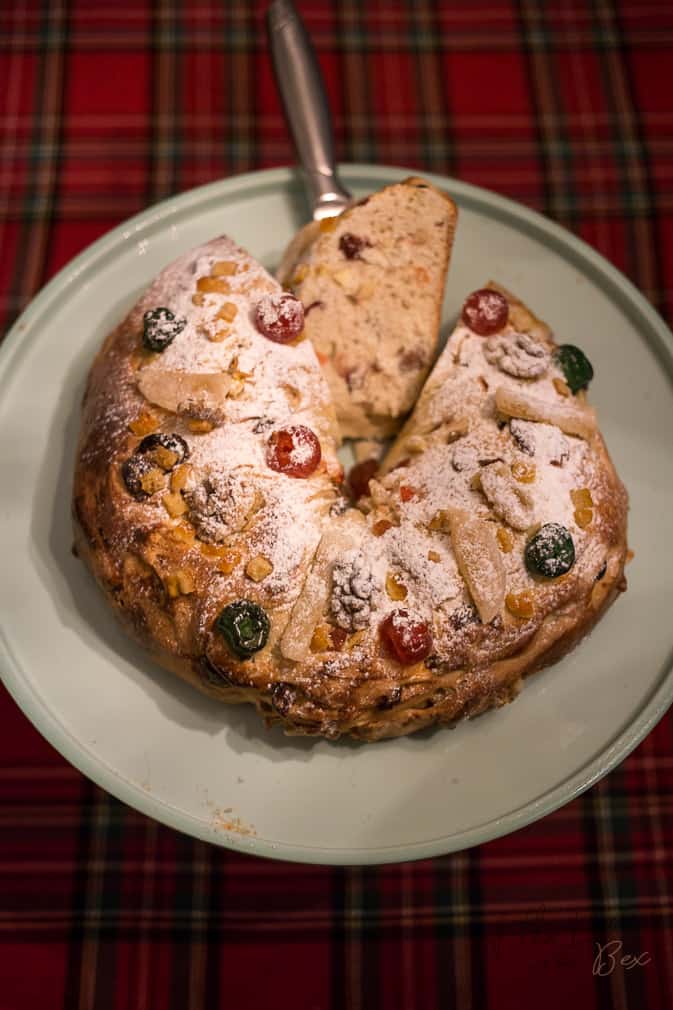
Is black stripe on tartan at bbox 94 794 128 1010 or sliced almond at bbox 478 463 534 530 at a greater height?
sliced almond at bbox 478 463 534 530

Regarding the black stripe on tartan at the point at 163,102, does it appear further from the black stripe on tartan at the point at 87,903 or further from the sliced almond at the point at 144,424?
the black stripe on tartan at the point at 87,903

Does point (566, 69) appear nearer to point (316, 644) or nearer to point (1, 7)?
point (1, 7)

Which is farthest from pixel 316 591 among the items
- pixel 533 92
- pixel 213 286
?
pixel 533 92

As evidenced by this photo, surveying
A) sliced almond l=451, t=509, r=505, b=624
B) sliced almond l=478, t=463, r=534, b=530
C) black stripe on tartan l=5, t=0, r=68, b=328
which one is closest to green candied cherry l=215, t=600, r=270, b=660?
sliced almond l=451, t=509, r=505, b=624

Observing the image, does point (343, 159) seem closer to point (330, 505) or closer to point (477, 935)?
point (330, 505)

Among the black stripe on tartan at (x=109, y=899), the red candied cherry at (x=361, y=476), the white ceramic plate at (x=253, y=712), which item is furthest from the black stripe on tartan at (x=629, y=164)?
the black stripe on tartan at (x=109, y=899)

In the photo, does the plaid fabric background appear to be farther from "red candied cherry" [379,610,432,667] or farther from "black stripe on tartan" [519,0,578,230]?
"red candied cherry" [379,610,432,667]

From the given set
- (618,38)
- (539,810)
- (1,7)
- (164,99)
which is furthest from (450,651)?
(1,7)
